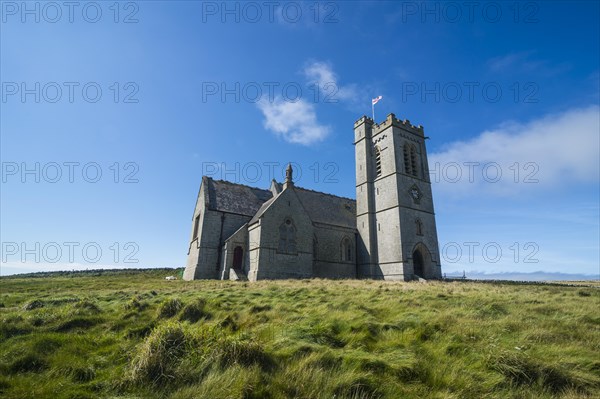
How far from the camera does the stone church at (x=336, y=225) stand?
28.7 meters

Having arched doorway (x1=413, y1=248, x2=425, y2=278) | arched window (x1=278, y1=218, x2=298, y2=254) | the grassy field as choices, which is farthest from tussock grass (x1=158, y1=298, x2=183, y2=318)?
arched doorway (x1=413, y1=248, x2=425, y2=278)

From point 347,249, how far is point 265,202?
11209 millimetres

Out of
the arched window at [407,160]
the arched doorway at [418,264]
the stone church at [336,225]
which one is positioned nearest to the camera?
Result: the stone church at [336,225]

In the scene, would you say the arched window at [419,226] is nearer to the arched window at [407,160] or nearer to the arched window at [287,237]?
the arched window at [407,160]

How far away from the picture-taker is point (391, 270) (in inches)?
1240

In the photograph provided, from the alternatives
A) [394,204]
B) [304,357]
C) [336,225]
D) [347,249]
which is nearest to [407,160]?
[394,204]

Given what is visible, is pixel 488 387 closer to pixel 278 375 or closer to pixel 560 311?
pixel 278 375

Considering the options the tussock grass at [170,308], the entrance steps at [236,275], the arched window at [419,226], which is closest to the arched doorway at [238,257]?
the entrance steps at [236,275]

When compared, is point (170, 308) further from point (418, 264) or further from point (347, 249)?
point (418, 264)

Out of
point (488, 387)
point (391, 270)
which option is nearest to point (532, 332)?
point (488, 387)

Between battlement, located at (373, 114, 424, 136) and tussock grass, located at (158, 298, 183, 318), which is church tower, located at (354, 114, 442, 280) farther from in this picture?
tussock grass, located at (158, 298, 183, 318)

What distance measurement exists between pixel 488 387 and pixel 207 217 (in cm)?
2848

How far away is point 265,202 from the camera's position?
117 feet

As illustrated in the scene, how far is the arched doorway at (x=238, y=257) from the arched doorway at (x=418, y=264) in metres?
18.3
